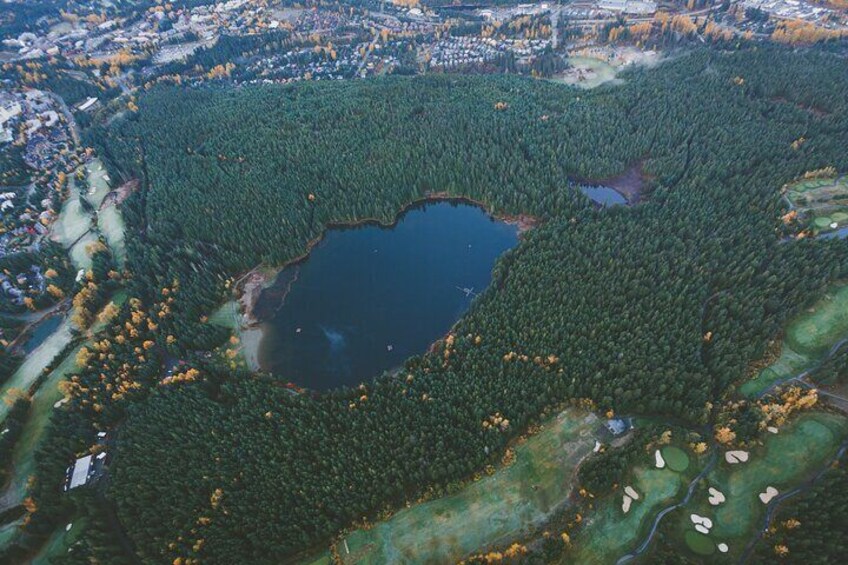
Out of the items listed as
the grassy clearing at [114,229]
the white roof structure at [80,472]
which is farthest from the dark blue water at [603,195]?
the grassy clearing at [114,229]

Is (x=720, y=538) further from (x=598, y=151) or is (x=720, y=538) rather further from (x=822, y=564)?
(x=598, y=151)

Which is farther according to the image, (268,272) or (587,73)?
(587,73)

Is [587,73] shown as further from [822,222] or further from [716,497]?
[716,497]

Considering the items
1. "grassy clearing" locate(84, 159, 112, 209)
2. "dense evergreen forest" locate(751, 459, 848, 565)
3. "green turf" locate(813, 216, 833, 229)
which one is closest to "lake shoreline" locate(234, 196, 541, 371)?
"green turf" locate(813, 216, 833, 229)

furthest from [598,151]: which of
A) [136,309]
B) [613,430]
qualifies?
[136,309]

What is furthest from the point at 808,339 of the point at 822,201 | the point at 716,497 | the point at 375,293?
the point at 375,293

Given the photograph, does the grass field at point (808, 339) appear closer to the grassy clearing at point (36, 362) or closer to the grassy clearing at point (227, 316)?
the grassy clearing at point (227, 316)
